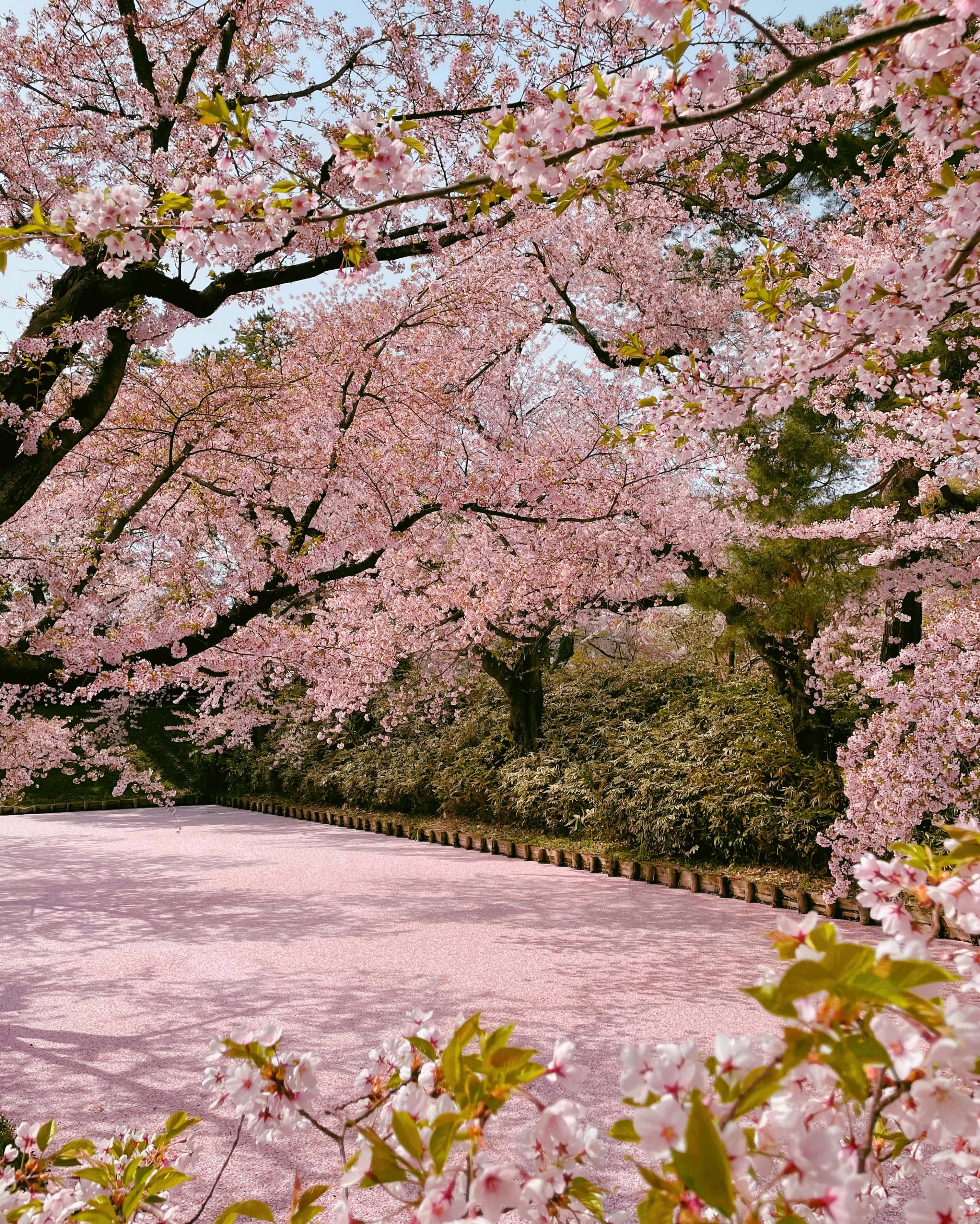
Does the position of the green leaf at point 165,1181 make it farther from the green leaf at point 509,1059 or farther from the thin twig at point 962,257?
the thin twig at point 962,257

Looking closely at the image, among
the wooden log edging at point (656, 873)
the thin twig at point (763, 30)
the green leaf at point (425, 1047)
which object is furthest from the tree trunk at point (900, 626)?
the green leaf at point (425, 1047)

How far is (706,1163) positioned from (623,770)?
792 centimetres

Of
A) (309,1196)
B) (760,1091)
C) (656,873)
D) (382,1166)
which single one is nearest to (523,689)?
(656,873)

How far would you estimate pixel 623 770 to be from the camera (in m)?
8.42

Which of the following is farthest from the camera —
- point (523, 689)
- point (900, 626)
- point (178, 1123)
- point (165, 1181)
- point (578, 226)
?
point (523, 689)

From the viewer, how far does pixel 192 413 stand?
6.21 meters

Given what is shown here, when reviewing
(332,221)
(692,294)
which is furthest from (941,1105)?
(692,294)

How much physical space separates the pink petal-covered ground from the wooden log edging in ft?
0.50

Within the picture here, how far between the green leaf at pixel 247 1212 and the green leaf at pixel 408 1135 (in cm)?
24

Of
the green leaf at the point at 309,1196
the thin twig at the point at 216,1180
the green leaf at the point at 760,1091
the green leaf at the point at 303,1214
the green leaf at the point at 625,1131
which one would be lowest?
the thin twig at the point at 216,1180

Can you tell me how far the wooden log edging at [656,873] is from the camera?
5531mm

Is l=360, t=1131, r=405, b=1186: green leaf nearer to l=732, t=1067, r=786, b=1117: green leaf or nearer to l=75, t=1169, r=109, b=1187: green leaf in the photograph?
l=732, t=1067, r=786, b=1117: green leaf

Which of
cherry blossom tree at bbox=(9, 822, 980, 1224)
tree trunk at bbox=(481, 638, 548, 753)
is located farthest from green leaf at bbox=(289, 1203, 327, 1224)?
tree trunk at bbox=(481, 638, 548, 753)

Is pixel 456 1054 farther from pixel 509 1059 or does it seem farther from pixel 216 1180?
pixel 216 1180
